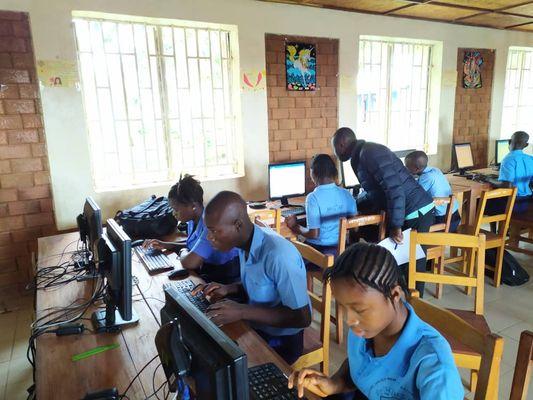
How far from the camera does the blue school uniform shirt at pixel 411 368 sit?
2.67 ft

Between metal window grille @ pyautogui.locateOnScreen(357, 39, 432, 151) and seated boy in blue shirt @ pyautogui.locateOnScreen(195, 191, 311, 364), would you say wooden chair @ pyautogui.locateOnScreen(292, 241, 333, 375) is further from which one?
metal window grille @ pyautogui.locateOnScreen(357, 39, 432, 151)

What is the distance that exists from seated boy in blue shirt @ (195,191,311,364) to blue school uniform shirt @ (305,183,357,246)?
1.13 meters

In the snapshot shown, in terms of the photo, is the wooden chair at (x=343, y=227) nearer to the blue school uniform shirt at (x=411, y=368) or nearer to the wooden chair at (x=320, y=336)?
the wooden chair at (x=320, y=336)

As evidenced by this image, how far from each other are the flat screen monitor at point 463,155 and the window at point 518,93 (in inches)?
41.0

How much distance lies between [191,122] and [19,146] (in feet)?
4.36

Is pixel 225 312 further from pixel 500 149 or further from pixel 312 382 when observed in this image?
pixel 500 149

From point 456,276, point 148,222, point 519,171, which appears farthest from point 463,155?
point 148,222

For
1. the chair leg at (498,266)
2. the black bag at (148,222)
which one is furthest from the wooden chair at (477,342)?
the chair leg at (498,266)

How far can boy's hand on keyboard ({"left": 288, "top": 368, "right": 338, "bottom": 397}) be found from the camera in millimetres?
977

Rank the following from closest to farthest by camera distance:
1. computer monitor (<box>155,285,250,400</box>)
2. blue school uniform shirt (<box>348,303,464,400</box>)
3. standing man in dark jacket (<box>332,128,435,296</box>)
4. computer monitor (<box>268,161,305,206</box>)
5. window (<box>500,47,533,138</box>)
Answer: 1. computer monitor (<box>155,285,250,400</box>)
2. blue school uniform shirt (<box>348,303,464,400</box>)
3. standing man in dark jacket (<box>332,128,435,296</box>)
4. computer monitor (<box>268,161,305,206</box>)
5. window (<box>500,47,533,138</box>)

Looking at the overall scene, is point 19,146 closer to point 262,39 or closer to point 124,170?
point 124,170

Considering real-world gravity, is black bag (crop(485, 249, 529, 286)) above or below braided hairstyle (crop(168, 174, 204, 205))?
below

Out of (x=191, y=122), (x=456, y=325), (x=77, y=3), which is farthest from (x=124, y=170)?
(x=456, y=325)

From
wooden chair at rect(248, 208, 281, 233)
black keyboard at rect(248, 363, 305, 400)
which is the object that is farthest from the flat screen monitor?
black keyboard at rect(248, 363, 305, 400)
